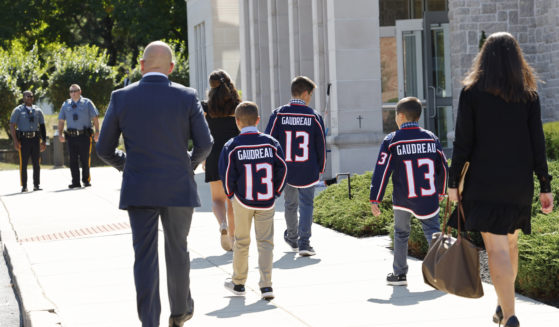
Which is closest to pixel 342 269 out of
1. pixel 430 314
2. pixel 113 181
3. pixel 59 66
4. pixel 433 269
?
pixel 430 314

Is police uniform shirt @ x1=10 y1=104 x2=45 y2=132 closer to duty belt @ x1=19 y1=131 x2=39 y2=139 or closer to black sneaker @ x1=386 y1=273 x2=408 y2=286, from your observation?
duty belt @ x1=19 y1=131 x2=39 y2=139

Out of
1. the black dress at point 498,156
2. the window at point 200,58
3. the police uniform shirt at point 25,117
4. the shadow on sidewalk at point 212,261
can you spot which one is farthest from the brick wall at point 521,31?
the window at point 200,58

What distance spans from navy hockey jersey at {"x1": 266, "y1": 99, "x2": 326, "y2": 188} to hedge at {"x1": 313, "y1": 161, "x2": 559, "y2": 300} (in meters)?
1.15

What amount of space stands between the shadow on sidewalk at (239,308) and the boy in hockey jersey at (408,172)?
Result: 116 centimetres

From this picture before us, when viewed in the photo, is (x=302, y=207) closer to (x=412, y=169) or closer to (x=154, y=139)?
(x=412, y=169)

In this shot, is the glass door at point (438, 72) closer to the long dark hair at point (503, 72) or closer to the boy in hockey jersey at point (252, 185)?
the boy in hockey jersey at point (252, 185)

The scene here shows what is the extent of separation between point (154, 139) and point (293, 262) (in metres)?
3.59

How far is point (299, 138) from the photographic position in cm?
948

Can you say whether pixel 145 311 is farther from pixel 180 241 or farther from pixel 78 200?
pixel 78 200

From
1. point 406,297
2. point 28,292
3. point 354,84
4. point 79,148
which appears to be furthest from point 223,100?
point 79,148

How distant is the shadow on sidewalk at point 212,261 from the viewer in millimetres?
9414

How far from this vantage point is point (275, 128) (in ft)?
31.1

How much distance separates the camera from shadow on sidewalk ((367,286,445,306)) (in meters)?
7.31

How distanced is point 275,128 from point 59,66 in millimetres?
33969
